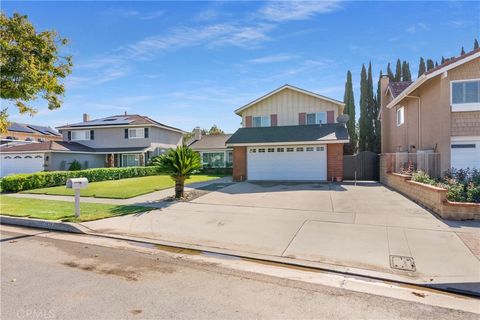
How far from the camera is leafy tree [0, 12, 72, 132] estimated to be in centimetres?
1121

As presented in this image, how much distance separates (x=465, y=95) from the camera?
41.2ft

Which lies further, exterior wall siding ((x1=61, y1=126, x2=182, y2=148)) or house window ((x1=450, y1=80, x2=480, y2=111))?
exterior wall siding ((x1=61, y1=126, x2=182, y2=148))

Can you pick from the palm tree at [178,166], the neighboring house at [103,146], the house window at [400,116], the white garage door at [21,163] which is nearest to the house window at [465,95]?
the house window at [400,116]

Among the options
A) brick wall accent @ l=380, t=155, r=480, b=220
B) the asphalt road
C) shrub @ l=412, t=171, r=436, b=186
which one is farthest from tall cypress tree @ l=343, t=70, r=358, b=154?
the asphalt road

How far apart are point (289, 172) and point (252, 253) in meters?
14.4

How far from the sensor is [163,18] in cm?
1179

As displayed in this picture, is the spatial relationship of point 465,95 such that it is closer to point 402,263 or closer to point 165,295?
point 402,263

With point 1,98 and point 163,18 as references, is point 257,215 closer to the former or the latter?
point 163,18

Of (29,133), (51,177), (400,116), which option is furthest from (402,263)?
(29,133)

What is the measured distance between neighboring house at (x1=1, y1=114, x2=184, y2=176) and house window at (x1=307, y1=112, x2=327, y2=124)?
59.3 feet

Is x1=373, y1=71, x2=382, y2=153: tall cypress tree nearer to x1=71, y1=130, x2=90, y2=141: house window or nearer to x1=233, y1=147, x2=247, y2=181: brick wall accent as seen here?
x1=233, y1=147, x2=247, y2=181: brick wall accent

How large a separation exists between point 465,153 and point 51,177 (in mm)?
23590

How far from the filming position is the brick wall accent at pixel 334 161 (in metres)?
19.1

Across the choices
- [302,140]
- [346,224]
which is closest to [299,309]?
[346,224]
